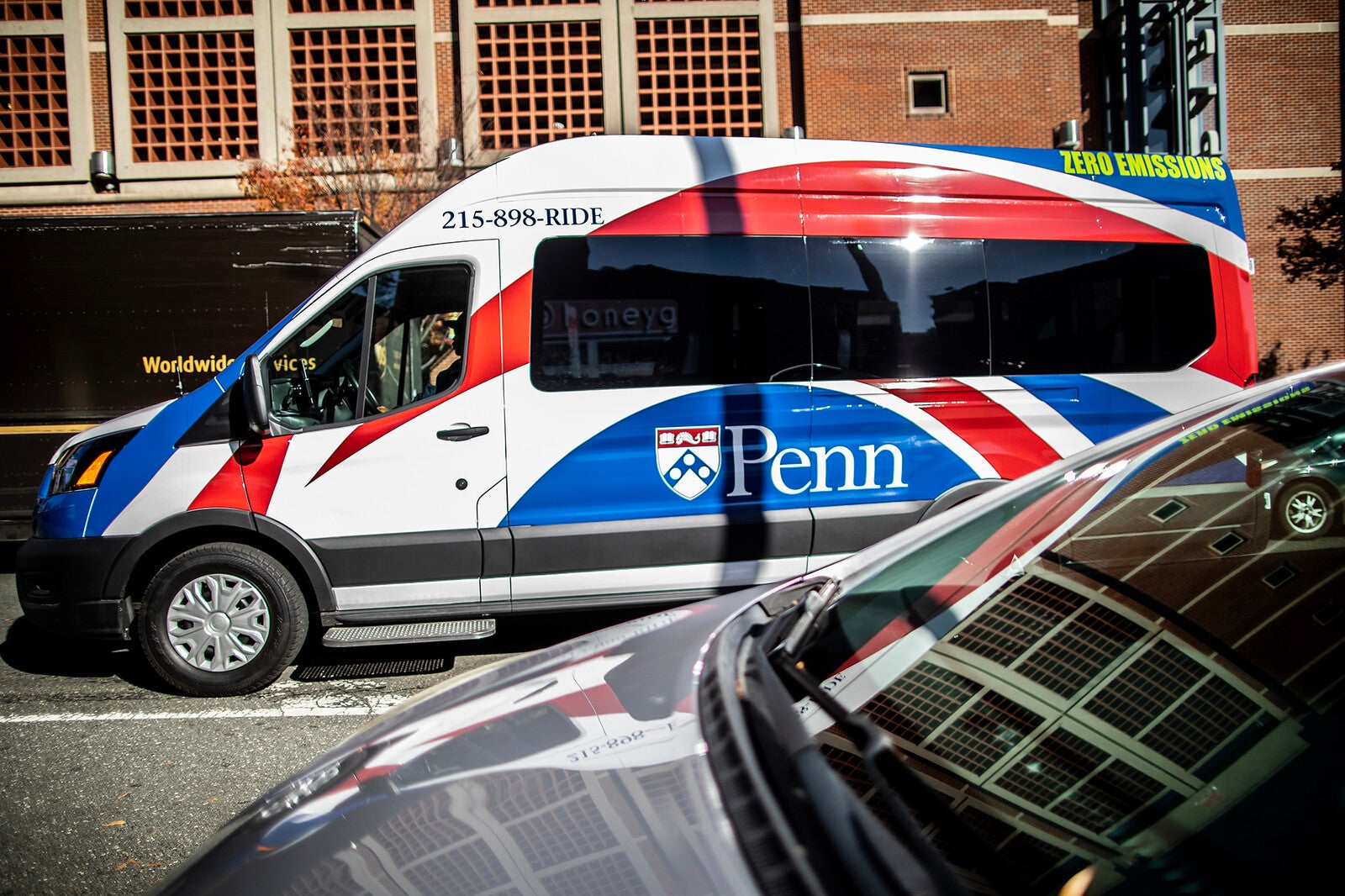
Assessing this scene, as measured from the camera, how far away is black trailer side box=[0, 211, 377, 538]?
269 inches

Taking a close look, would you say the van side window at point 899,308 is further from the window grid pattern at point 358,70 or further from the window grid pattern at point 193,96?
the window grid pattern at point 193,96

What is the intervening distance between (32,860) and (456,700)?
2.05 m

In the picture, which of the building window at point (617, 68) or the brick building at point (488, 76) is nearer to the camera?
the brick building at point (488, 76)

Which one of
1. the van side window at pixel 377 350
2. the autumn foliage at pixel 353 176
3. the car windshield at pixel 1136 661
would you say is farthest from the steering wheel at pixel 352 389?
the autumn foliage at pixel 353 176

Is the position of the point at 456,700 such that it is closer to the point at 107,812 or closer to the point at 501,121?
the point at 107,812

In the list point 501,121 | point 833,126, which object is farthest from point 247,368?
point 833,126

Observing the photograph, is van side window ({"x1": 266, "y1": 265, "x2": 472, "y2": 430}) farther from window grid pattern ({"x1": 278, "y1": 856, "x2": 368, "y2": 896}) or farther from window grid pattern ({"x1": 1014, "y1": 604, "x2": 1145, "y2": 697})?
window grid pattern ({"x1": 1014, "y1": 604, "x2": 1145, "y2": 697})

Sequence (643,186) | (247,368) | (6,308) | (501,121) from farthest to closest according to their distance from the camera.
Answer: (501,121), (6,308), (643,186), (247,368)

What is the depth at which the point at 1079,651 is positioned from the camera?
155cm

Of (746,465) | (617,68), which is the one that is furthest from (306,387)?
(617,68)

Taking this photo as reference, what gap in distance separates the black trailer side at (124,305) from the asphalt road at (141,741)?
2141 millimetres

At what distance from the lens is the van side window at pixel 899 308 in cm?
481

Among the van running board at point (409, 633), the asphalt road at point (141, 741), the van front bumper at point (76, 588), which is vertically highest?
the van front bumper at point (76, 588)

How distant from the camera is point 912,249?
4895mm
